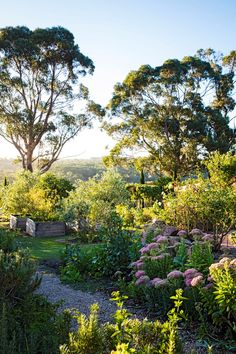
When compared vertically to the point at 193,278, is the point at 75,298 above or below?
below

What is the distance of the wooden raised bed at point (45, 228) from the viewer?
396 inches

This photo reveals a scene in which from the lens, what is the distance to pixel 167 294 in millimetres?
3963

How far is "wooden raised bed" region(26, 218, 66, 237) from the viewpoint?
1005cm

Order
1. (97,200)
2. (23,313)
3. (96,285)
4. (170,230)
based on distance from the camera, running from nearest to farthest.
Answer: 1. (23,313)
2. (96,285)
3. (170,230)
4. (97,200)

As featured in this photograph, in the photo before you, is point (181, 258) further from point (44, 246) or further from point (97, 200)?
point (97, 200)

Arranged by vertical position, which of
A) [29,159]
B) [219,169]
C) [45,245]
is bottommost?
[45,245]

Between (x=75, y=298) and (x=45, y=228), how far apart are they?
18.2ft

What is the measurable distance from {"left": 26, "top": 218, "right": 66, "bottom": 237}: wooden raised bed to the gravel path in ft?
14.8

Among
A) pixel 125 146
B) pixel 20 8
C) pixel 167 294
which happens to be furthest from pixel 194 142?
pixel 167 294

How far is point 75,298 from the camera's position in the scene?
475cm

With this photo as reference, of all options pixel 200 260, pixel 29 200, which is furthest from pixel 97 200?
pixel 200 260

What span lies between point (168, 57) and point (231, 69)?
5.36 meters

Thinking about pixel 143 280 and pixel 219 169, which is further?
pixel 219 169

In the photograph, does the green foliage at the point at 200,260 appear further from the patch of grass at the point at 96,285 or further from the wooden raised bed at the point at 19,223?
the wooden raised bed at the point at 19,223
